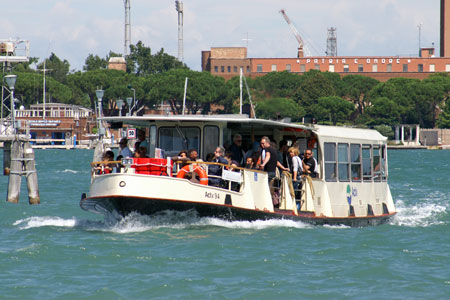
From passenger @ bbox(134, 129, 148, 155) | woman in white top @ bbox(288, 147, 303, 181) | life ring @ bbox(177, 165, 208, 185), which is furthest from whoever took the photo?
passenger @ bbox(134, 129, 148, 155)

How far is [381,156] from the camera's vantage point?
25.1 metres

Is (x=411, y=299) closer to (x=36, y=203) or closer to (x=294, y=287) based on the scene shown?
(x=294, y=287)

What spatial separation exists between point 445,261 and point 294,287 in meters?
4.52

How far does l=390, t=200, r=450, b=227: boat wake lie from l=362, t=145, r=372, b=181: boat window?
2.28m

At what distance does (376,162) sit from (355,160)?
140 cm

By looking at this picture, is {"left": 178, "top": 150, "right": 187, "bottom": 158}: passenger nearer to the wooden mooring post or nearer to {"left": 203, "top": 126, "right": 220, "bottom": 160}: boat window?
{"left": 203, "top": 126, "right": 220, "bottom": 160}: boat window

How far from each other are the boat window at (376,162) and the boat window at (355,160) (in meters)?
0.95

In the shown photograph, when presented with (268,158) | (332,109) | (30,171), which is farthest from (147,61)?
(268,158)

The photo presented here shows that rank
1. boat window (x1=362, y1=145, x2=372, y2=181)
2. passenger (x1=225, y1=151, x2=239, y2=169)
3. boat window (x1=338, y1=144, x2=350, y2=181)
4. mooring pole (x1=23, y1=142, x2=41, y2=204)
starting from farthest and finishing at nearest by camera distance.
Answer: mooring pole (x1=23, y1=142, x2=41, y2=204), boat window (x1=362, y1=145, x2=372, y2=181), boat window (x1=338, y1=144, x2=350, y2=181), passenger (x1=225, y1=151, x2=239, y2=169)

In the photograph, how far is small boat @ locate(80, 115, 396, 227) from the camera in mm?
19109

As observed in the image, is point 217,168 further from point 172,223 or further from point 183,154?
point 172,223

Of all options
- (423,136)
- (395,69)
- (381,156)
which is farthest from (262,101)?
(395,69)

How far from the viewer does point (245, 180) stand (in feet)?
65.5

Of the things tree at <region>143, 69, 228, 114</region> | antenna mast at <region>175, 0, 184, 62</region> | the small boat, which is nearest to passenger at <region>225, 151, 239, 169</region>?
the small boat
